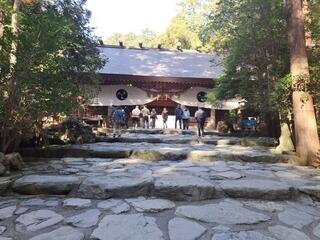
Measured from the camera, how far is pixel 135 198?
14.1 feet

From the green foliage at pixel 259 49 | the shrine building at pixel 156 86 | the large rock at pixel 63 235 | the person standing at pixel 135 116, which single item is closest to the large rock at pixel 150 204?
the large rock at pixel 63 235

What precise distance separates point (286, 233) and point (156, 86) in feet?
63.7

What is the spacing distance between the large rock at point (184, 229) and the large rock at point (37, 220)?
1243mm

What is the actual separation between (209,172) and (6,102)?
3943mm

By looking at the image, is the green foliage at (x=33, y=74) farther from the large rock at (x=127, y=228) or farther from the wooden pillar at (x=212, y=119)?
the wooden pillar at (x=212, y=119)

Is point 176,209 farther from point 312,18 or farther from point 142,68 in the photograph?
point 142,68

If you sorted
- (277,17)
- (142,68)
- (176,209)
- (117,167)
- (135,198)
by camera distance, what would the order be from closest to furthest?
(176,209) → (135,198) → (117,167) → (277,17) → (142,68)

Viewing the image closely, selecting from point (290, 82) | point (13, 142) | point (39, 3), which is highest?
point (39, 3)

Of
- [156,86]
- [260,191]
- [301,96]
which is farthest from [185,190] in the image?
[156,86]

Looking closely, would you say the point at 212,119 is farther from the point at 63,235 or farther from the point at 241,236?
the point at 63,235

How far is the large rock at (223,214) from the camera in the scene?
11.7 feet

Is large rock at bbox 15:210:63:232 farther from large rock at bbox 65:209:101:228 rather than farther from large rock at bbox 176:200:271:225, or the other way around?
large rock at bbox 176:200:271:225

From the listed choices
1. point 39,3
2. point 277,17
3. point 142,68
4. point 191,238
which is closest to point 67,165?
point 191,238

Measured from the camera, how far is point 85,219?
3559 mm
